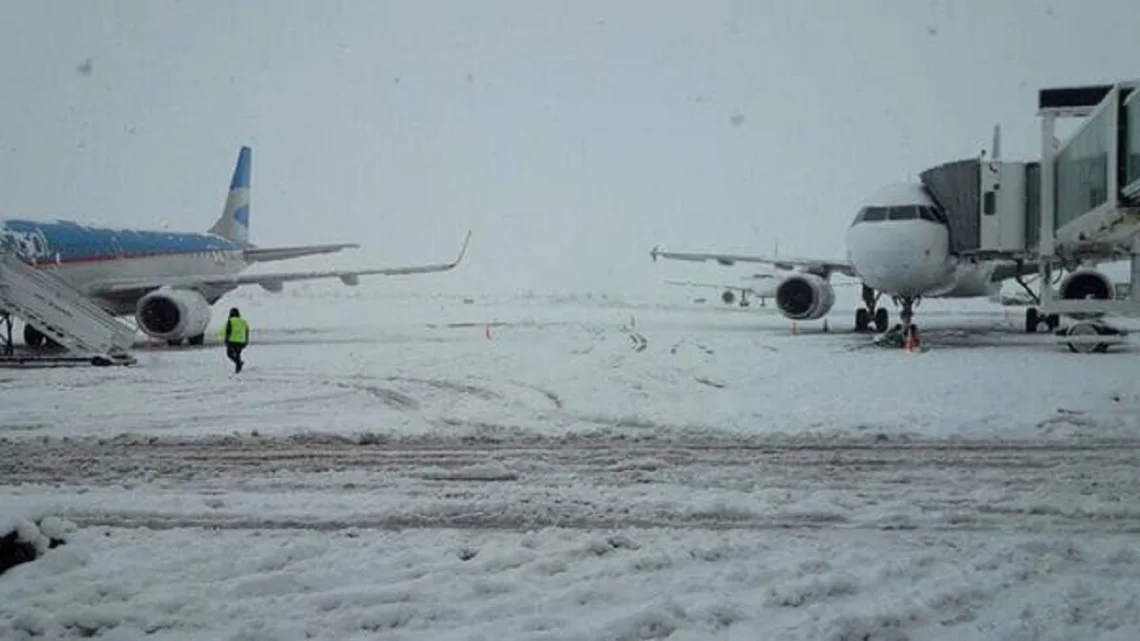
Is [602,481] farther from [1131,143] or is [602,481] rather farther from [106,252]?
[106,252]

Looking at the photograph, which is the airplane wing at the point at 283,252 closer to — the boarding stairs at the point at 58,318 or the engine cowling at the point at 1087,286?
the boarding stairs at the point at 58,318

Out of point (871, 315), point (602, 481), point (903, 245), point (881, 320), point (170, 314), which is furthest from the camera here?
point (871, 315)

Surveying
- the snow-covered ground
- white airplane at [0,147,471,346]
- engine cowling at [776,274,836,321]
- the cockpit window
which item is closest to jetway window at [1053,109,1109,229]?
the snow-covered ground

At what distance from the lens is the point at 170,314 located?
21141 millimetres

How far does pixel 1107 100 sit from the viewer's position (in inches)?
453

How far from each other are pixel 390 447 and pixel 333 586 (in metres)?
4.03

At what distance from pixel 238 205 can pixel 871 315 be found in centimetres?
2435

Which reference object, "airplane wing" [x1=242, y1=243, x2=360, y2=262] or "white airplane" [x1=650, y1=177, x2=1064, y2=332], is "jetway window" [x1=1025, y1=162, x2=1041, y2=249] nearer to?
"white airplane" [x1=650, y1=177, x2=1064, y2=332]

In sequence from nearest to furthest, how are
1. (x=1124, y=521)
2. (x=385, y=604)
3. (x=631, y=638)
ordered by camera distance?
1. (x=631, y=638)
2. (x=385, y=604)
3. (x=1124, y=521)

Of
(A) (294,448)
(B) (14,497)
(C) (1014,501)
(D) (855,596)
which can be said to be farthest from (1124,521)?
(B) (14,497)

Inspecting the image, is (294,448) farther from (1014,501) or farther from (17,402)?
(1014,501)

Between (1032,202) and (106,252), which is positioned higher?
(1032,202)

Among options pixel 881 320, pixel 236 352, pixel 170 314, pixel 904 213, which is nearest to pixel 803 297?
pixel 881 320

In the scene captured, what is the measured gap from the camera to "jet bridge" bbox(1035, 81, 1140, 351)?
1099cm
